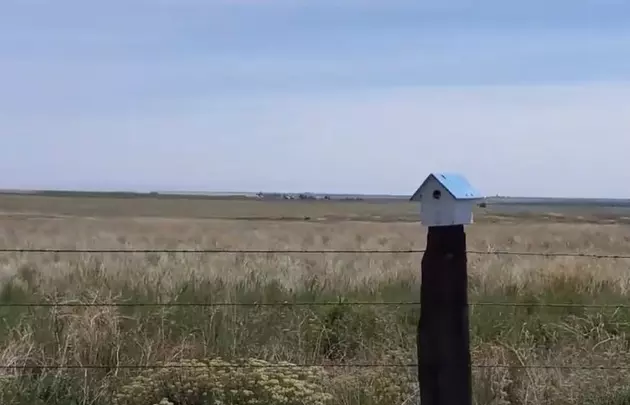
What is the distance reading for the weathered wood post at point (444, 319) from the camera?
412cm

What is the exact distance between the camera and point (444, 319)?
4152 mm

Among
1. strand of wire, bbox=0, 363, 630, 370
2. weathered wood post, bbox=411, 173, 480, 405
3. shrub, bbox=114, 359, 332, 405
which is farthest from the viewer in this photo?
strand of wire, bbox=0, 363, 630, 370

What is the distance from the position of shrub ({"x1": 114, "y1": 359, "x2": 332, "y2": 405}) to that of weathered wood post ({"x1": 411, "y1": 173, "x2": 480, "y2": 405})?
1.53 m

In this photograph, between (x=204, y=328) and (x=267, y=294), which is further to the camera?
(x=267, y=294)

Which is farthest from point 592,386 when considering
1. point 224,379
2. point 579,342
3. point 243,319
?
point 243,319

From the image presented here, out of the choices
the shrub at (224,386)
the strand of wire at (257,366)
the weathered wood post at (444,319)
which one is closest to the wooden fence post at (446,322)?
the weathered wood post at (444,319)

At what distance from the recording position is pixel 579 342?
7590mm

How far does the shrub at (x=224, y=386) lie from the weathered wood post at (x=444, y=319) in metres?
1.53

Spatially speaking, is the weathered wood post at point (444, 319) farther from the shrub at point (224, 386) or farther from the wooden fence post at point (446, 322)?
the shrub at point (224, 386)

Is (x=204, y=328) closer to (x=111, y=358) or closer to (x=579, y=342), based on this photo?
(x=111, y=358)

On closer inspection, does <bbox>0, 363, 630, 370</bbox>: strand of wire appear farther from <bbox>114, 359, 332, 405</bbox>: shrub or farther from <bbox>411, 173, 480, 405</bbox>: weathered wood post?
<bbox>411, 173, 480, 405</bbox>: weathered wood post

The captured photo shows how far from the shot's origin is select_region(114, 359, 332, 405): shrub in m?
5.61

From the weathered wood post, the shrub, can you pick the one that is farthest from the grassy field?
the weathered wood post

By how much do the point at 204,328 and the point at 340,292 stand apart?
337 cm
